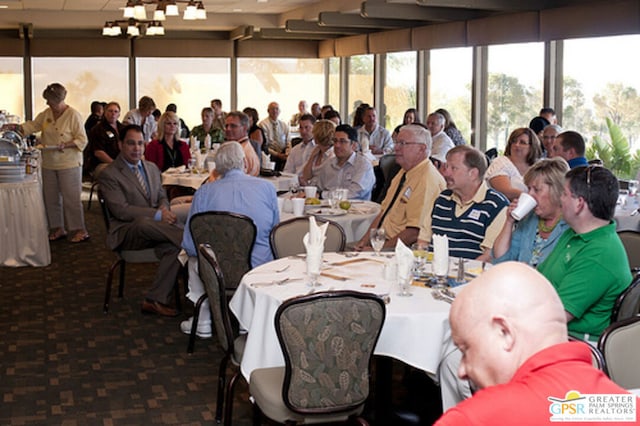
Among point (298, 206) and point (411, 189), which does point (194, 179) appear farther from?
point (411, 189)

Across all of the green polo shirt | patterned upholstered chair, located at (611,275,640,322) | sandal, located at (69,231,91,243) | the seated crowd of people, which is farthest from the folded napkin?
patterned upholstered chair, located at (611,275,640,322)

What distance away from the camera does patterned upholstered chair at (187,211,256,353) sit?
5625 mm

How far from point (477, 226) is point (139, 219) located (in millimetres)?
2748

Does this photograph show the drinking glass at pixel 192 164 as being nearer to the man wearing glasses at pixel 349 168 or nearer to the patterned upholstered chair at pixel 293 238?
the man wearing glasses at pixel 349 168

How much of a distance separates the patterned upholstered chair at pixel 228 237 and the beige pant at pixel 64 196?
4736 millimetres

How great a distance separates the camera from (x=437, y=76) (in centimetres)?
1458

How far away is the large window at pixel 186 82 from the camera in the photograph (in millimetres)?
19188

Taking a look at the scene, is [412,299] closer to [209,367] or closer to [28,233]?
[209,367]

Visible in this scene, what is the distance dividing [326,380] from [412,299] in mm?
661

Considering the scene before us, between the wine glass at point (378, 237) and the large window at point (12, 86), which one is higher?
the large window at point (12, 86)

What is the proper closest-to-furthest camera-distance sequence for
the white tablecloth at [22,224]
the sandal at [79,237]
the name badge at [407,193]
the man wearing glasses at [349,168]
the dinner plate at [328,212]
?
the name badge at [407,193], the dinner plate at [328,212], the man wearing glasses at [349,168], the white tablecloth at [22,224], the sandal at [79,237]

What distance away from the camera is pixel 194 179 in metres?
9.25

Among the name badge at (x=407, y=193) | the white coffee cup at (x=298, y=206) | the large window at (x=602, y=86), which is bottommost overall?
the white coffee cup at (x=298, y=206)

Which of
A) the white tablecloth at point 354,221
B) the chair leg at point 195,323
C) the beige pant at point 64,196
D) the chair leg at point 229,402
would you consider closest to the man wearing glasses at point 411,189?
the white tablecloth at point 354,221
